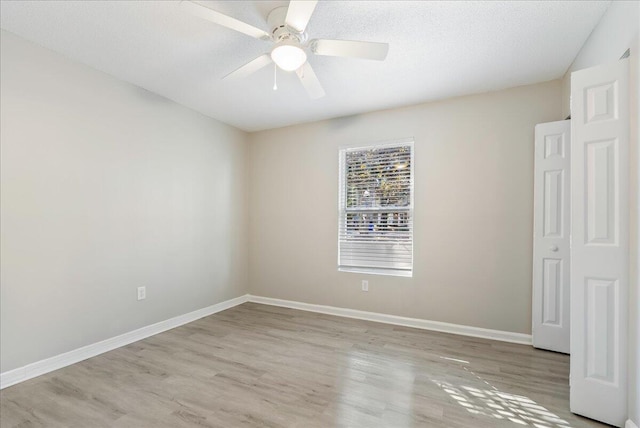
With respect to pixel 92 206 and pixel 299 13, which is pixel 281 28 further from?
pixel 92 206

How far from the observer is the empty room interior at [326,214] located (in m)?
1.87

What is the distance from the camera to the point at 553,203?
2.76 metres

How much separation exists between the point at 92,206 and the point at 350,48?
2623mm

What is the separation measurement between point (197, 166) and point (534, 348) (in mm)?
4223

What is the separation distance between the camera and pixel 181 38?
2299mm

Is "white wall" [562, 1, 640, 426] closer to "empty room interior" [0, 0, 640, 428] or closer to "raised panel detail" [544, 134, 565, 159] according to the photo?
"empty room interior" [0, 0, 640, 428]

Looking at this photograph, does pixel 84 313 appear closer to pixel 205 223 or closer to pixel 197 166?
pixel 205 223

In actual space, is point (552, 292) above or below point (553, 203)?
below

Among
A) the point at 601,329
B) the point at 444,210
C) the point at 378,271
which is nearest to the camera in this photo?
the point at 601,329

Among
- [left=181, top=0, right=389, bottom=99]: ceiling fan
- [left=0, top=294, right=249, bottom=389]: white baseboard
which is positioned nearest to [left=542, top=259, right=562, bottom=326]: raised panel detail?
[left=181, top=0, right=389, bottom=99]: ceiling fan

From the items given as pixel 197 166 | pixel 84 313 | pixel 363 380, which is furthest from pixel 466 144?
pixel 84 313

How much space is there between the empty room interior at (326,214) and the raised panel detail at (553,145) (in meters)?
0.01

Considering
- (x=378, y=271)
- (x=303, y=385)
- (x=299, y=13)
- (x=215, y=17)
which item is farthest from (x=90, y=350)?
(x=299, y=13)

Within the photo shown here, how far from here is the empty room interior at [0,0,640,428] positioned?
1.87m
